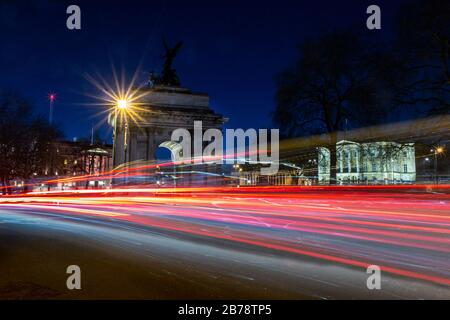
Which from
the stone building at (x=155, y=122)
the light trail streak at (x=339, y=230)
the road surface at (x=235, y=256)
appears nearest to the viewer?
the road surface at (x=235, y=256)

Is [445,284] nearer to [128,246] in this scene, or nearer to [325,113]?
[128,246]

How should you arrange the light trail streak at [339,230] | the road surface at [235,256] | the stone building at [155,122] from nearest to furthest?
the road surface at [235,256] → the light trail streak at [339,230] → the stone building at [155,122]

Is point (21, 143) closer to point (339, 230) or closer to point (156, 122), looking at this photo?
point (156, 122)

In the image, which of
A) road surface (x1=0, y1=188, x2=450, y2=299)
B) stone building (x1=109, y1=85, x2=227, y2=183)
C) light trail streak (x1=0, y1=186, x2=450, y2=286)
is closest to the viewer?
road surface (x1=0, y1=188, x2=450, y2=299)
